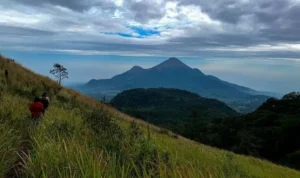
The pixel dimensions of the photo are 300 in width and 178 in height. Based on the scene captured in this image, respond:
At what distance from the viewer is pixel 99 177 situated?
4.23m

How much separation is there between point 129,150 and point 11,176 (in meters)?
1.87

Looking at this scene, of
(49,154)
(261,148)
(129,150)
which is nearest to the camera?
(49,154)

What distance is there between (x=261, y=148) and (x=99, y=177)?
6310 centimetres

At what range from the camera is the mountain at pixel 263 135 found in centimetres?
5809

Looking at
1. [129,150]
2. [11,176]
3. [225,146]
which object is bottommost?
[225,146]

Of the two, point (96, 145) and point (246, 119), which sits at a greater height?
point (96, 145)

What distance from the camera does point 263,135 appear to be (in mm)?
67688

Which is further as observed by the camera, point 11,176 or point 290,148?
point 290,148

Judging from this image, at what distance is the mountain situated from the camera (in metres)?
58.1

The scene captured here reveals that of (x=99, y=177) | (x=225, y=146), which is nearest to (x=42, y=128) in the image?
(x=99, y=177)

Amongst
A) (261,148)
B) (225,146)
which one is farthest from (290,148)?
(225,146)

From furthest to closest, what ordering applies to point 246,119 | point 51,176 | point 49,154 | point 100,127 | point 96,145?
point 246,119 < point 100,127 < point 96,145 < point 49,154 < point 51,176

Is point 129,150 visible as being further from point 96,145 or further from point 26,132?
point 26,132

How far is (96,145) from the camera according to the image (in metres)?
6.68
